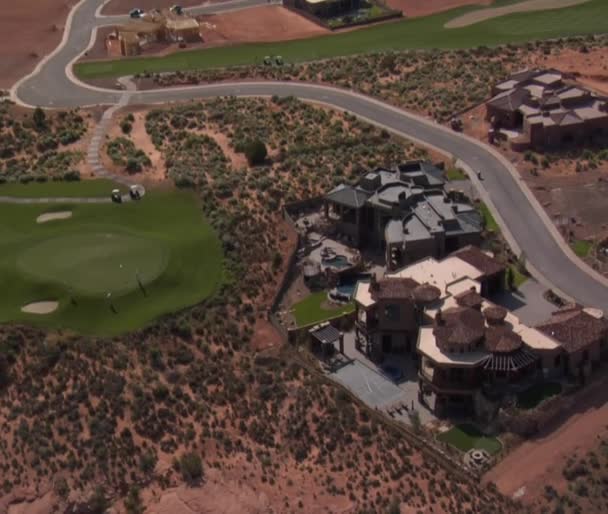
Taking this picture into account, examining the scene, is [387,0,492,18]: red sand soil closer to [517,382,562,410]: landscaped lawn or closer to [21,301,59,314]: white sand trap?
[21,301,59,314]: white sand trap

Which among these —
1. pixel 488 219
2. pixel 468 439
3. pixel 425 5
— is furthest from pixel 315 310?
pixel 425 5

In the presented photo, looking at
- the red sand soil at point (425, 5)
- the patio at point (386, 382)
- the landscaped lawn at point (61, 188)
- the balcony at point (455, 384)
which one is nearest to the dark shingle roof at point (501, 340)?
the balcony at point (455, 384)

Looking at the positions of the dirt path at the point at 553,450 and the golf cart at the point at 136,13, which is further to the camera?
the golf cart at the point at 136,13

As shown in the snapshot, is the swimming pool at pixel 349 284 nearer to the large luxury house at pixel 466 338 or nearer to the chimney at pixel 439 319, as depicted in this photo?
the large luxury house at pixel 466 338

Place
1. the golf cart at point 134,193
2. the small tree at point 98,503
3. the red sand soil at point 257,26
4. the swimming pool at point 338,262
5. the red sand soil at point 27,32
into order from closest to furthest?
the small tree at point 98,503 < the swimming pool at point 338,262 < the golf cart at point 134,193 < the red sand soil at point 27,32 < the red sand soil at point 257,26

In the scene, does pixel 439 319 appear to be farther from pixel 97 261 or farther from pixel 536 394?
pixel 97 261

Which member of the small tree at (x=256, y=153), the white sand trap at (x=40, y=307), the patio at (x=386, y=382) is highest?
the small tree at (x=256, y=153)

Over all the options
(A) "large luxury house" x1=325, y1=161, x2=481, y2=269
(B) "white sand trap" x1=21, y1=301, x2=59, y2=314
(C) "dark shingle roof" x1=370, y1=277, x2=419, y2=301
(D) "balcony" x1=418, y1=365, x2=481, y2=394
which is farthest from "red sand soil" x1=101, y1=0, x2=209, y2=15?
(D) "balcony" x1=418, y1=365, x2=481, y2=394
